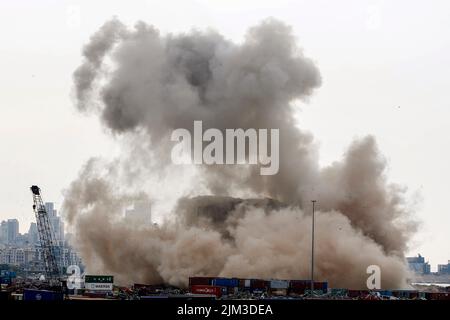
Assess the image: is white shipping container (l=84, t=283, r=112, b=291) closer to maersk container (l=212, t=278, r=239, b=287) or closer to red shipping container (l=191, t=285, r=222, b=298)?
red shipping container (l=191, t=285, r=222, b=298)

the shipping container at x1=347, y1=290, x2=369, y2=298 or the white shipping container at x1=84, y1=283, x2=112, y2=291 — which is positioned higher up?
the white shipping container at x1=84, y1=283, x2=112, y2=291

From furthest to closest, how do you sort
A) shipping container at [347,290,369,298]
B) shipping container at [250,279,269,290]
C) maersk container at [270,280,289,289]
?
shipping container at [250,279,269,290]
maersk container at [270,280,289,289]
shipping container at [347,290,369,298]

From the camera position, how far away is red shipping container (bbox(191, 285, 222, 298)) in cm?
13475

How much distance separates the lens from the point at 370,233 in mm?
173625

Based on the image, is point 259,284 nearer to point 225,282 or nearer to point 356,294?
point 225,282

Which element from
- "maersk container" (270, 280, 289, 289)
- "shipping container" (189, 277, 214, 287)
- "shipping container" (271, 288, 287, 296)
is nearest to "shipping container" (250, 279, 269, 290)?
"maersk container" (270, 280, 289, 289)

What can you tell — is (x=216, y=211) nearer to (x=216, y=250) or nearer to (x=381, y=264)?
(x=216, y=250)

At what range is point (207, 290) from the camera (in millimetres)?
136500

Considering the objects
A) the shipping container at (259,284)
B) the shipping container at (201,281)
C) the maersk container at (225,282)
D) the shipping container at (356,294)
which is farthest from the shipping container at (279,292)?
the shipping container at (201,281)

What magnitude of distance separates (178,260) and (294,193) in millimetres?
25904

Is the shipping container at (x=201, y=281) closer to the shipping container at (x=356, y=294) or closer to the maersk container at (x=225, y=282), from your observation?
the maersk container at (x=225, y=282)

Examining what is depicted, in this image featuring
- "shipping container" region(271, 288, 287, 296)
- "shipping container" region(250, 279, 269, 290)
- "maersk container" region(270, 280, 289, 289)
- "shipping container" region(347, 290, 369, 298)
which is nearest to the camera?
"shipping container" region(347, 290, 369, 298)

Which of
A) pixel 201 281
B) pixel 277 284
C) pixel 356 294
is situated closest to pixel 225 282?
pixel 201 281
